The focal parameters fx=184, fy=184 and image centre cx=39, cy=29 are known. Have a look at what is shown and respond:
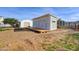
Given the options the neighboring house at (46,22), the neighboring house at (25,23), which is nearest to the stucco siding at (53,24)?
the neighboring house at (46,22)

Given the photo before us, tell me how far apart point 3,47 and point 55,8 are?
860mm

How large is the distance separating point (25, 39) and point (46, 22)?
36 centimetres

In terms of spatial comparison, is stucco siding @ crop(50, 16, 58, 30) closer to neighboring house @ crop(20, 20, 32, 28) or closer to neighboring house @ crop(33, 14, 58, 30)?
neighboring house @ crop(33, 14, 58, 30)

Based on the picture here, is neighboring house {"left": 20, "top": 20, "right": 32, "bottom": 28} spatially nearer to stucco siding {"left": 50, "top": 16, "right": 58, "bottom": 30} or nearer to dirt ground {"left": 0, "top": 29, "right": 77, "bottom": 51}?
dirt ground {"left": 0, "top": 29, "right": 77, "bottom": 51}

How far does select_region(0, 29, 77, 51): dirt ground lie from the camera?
2.43 m

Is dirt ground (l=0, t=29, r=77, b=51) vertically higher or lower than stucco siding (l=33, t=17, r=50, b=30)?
lower

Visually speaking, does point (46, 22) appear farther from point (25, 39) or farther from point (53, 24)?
point (25, 39)

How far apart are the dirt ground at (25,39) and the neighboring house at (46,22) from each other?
81mm

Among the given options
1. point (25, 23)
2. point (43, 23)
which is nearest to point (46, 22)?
point (43, 23)

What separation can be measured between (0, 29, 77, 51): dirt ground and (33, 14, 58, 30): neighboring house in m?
0.08

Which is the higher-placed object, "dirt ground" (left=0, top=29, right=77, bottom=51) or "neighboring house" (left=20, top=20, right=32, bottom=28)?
"neighboring house" (left=20, top=20, right=32, bottom=28)

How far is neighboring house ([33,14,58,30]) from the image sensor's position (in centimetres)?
244

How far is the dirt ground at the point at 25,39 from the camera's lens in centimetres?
243

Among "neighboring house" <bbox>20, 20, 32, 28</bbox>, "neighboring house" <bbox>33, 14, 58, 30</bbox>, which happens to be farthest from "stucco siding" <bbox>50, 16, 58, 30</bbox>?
"neighboring house" <bbox>20, 20, 32, 28</bbox>
